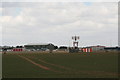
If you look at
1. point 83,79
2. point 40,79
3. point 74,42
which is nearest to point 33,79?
point 40,79

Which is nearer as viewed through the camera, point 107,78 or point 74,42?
point 107,78

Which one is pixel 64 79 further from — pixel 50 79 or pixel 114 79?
pixel 114 79

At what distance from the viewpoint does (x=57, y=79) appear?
2158 cm

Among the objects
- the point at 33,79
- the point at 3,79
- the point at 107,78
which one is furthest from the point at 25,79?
the point at 107,78

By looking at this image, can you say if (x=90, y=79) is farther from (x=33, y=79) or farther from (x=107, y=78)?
(x=33, y=79)

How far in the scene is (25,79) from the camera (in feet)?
71.9

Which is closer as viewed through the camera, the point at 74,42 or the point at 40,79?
the point at 40,79

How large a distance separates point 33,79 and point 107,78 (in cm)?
Answer: 608

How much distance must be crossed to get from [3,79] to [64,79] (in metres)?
5.19

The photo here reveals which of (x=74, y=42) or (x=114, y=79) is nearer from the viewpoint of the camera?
(x=114, y=79)

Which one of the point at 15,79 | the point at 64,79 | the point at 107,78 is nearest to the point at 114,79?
the point at 107,78

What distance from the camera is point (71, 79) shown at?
21656 mm

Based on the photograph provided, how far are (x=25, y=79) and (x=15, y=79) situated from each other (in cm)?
106

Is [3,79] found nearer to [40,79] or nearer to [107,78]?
[40,79]
